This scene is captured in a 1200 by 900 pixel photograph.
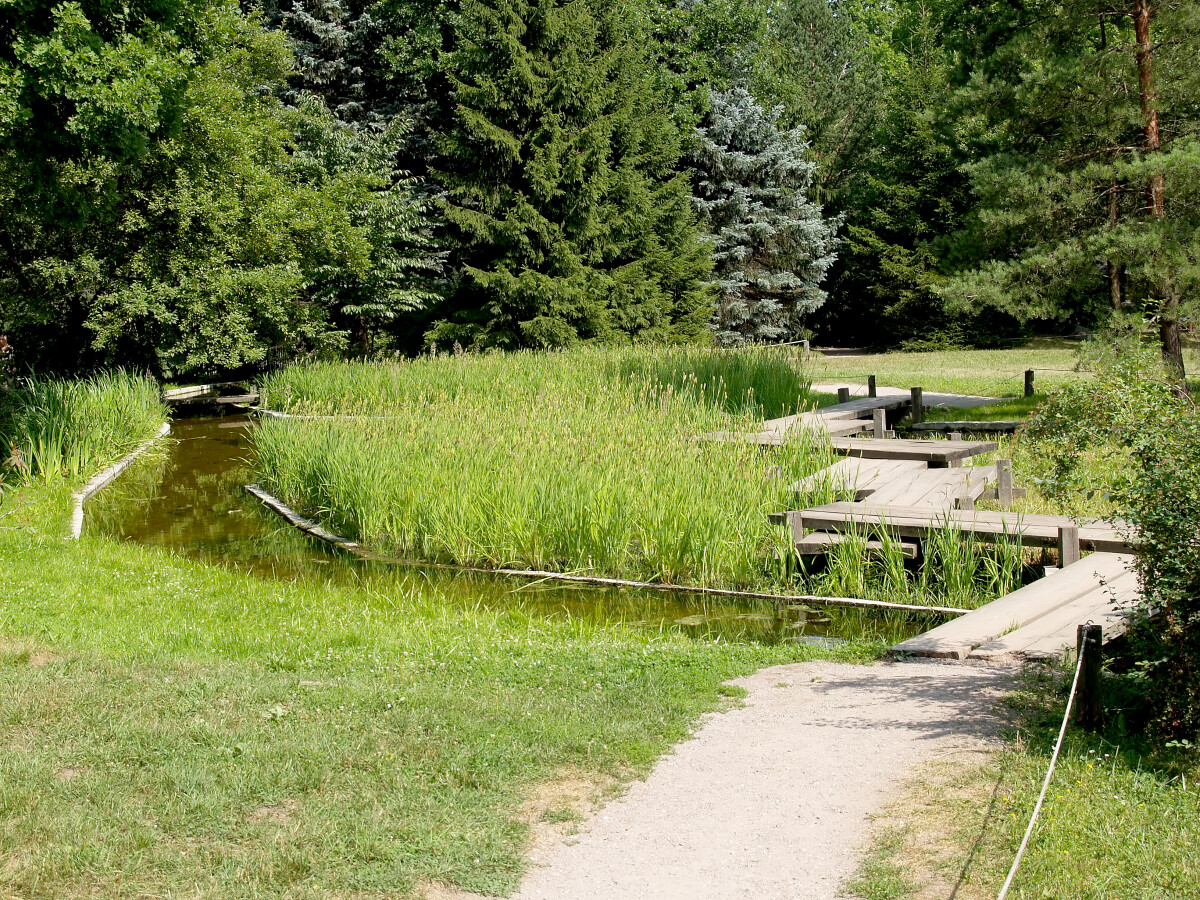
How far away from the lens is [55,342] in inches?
1002

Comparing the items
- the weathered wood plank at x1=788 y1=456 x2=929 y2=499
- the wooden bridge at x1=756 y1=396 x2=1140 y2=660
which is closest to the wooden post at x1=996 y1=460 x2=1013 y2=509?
the wooden bridge at x1=756 y1=396 x2=1140 y2=660

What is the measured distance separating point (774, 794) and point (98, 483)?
12583 millimetres

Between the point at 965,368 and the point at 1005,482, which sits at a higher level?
the point at 965,368

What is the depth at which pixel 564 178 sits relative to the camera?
94.1ft

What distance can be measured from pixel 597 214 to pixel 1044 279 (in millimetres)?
15870

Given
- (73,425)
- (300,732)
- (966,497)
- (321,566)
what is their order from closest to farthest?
(300,732), (966,497), (321,566), (73,425)

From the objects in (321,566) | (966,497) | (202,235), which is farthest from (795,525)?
(202,235)

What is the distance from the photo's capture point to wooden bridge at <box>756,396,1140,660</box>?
660cm

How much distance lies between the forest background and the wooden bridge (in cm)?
298

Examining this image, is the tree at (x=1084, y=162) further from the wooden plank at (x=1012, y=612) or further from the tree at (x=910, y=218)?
the tree at (x=910, y=218)

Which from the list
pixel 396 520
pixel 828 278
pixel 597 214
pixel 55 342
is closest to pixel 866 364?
pixel 597 214

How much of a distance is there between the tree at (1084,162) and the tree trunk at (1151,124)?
2cm

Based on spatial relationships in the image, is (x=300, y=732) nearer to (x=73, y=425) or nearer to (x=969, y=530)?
(x=969, y=530)

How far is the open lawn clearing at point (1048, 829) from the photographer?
364 centimetres
